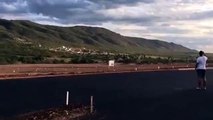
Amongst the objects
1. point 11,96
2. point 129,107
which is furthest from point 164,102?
point 11,96

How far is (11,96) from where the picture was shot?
105ft

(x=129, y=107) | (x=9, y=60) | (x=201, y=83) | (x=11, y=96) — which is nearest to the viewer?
(x=129, y=107)

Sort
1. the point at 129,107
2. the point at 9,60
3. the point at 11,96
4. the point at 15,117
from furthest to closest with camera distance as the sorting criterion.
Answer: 1. the point at 9,60
2. the point at 11,96
3. the point at 129,107
4. the point at 15,117

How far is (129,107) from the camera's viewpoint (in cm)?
2367

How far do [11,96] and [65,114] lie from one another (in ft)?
38.4

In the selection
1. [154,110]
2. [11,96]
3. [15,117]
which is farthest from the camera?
[11,96]

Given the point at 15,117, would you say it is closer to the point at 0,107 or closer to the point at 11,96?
the point at 0,107

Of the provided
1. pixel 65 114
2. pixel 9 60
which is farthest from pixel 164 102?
pixel 9 60

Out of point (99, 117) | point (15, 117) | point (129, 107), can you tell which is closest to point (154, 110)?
point (129, 107)

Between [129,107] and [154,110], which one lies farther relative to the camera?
[129,107]

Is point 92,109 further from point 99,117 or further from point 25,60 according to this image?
point 25,60

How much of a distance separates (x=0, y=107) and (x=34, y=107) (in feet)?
5.07

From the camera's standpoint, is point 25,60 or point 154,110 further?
point 25,60

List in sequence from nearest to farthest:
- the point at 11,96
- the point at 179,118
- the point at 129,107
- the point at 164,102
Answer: the point at 179,118 → the point at 129,107 → the point at 164,102 → the point at 11,96
